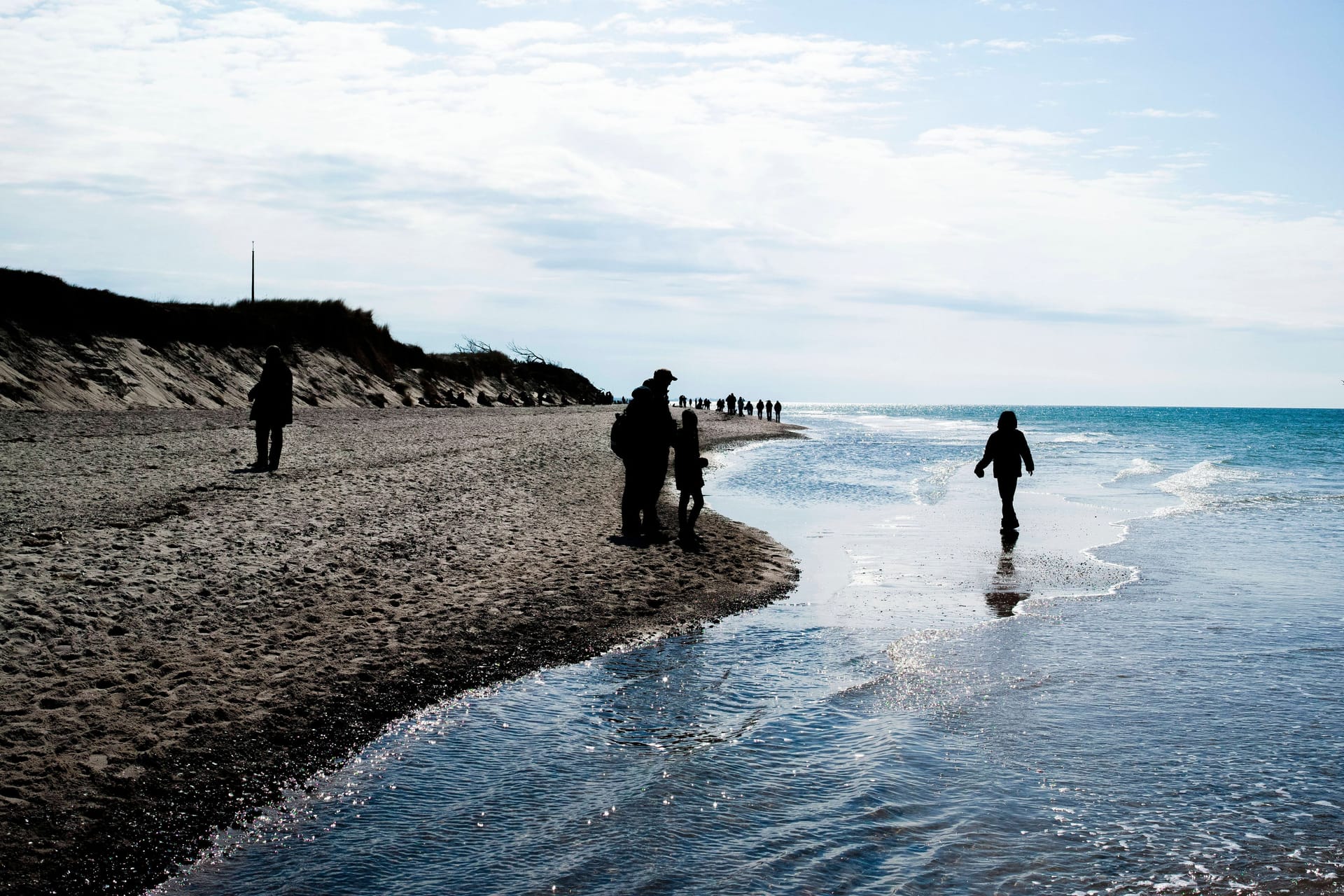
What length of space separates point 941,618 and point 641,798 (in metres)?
5.52

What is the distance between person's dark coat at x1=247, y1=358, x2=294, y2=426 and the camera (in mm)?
16094

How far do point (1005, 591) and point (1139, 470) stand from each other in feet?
100

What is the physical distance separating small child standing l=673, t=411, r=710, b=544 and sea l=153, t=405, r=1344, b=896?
210cm

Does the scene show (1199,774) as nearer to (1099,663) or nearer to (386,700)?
(1099,663)

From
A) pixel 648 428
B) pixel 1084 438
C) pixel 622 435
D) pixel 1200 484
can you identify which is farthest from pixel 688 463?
pixel 1084 438

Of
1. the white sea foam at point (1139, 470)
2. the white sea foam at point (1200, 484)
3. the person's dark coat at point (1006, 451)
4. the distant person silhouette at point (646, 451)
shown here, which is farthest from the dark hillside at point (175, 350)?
the white sea foam at point (1139, 470)

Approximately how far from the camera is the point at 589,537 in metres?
12.8

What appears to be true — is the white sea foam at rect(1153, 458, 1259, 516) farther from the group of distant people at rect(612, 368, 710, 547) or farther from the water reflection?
the group of distant people at rect(612, 368, 710, 547)

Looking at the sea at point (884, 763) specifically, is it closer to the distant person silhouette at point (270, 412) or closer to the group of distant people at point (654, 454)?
the group of distant people at point (654, 454)

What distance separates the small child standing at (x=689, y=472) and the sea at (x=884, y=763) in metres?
2.10

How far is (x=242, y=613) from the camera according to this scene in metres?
7.72

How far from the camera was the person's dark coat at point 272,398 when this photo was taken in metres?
16.1

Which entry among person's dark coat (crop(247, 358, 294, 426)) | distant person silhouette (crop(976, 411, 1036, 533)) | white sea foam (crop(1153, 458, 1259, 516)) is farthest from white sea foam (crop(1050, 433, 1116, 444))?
person's dark coat (crop(247, 358, 294, 426))

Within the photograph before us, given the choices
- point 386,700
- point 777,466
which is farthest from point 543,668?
point 777,466
